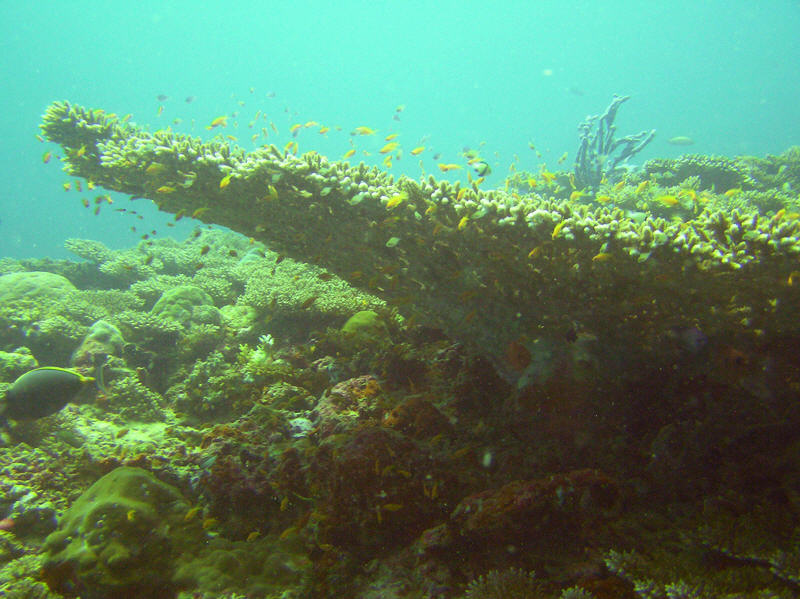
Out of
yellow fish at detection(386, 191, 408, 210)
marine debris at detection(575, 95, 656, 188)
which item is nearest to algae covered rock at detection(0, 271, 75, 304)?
yellow fish at detection(386, 191, 408, 210)

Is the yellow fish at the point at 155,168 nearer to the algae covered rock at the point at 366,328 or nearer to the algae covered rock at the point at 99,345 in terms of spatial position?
the algae covered rock at the point at 366,328

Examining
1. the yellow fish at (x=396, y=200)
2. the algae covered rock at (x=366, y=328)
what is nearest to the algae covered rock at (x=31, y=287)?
the algae covered rock at (x=366, y=328)

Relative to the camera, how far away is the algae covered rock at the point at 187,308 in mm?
8172

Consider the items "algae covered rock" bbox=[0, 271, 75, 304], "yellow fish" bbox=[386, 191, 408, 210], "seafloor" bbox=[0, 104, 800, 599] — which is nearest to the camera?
"seafloor" bbox=[0, 104, 800, 599]

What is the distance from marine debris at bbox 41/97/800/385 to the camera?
314cm

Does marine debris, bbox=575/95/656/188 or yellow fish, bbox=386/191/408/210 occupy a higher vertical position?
marine debris, bbox=575/95/656/188

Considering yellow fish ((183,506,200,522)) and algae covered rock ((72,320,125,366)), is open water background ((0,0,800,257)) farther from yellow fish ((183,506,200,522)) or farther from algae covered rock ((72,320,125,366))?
yellow fish ((183,506,200,522))

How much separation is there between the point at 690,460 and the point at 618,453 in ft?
1.71

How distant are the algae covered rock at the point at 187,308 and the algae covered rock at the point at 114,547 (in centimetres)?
497

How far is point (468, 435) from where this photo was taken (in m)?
3.86

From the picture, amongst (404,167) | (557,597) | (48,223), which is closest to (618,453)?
(557,597)

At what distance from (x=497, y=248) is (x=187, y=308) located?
7.49 meters

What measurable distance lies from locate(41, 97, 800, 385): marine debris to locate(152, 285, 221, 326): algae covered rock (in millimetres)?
3129

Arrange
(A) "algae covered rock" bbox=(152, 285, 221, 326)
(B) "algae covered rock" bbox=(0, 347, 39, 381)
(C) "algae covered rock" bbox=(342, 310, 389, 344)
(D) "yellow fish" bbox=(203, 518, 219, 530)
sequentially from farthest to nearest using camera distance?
(A) "algae covered rock" bbox=(152, 285, 221, 326)
(B) "algae covered rock" bbox=(0, 347, 39, 381)
(C) "algae covered rock" bbox=(342, 310, 389, 344)
(D) "yellow fish" bbox=(203, 518, 219, 530)
